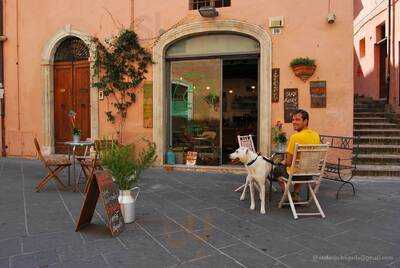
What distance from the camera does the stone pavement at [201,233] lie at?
366cm

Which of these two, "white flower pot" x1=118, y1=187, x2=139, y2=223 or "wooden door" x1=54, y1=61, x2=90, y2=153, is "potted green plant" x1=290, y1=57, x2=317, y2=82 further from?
"wooden door" x1=54, y1=61, x2=90, y2=153

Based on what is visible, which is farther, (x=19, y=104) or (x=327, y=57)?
(x=19, y=104)

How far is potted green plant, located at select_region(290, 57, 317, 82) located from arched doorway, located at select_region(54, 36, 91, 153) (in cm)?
527

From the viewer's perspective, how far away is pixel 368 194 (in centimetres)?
649

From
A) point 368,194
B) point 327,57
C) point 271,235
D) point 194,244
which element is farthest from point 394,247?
point 327,57

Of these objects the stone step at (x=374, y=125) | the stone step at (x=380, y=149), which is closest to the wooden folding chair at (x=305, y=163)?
the stone step at (x=380, y=149)

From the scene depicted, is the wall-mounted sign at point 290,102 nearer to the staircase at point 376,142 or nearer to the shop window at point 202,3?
the staircase at point 376,142

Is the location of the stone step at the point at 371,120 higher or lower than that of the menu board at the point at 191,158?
higher

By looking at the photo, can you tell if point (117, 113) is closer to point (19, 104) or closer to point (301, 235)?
point (19, 104)

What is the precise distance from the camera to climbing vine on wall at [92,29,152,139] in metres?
9.53

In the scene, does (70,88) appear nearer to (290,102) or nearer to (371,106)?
(290,102)

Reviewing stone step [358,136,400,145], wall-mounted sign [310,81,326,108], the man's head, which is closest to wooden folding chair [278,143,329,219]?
the man's head

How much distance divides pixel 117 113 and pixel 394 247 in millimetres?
7218

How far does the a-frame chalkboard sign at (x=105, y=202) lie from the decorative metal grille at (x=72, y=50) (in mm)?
6631
